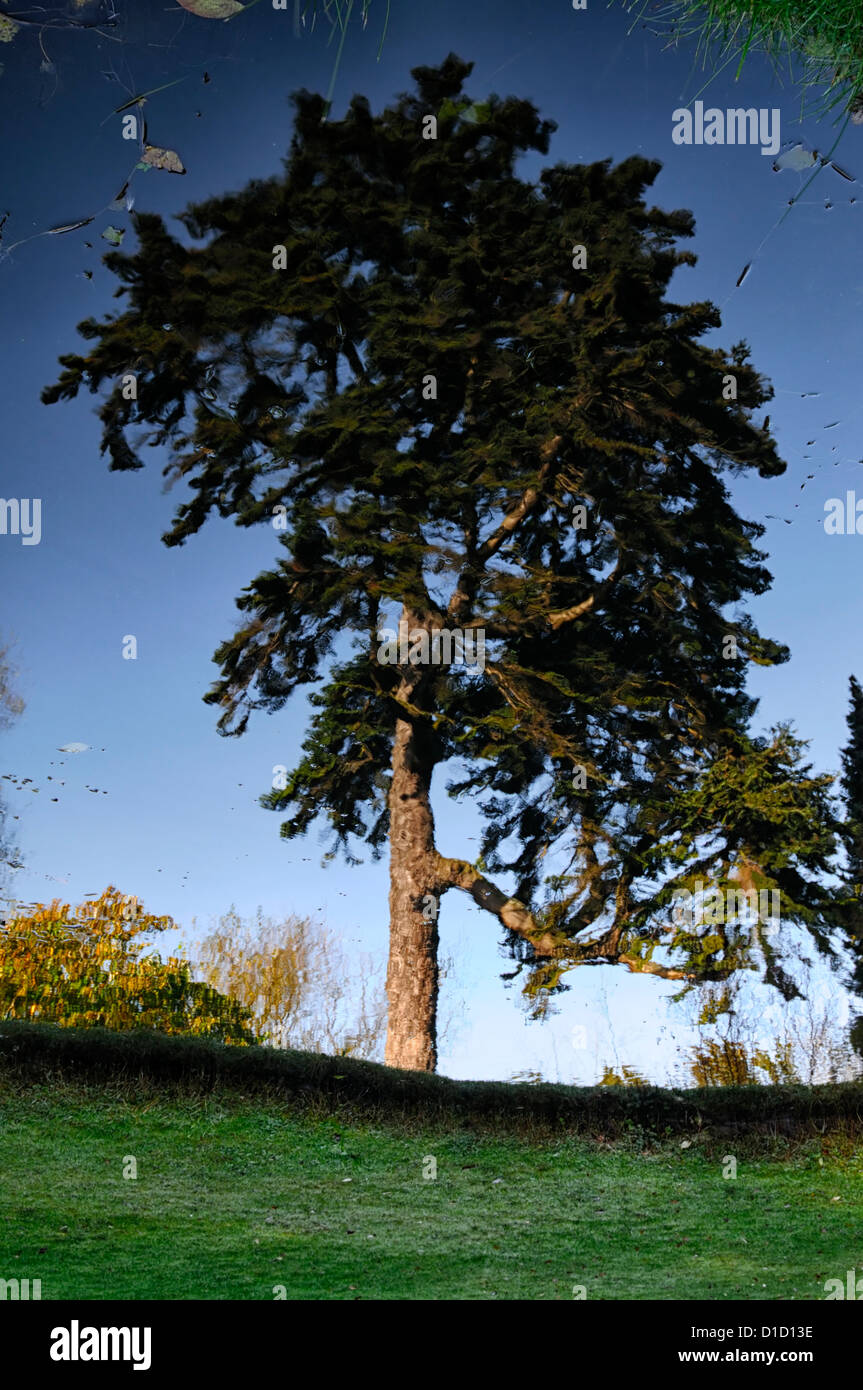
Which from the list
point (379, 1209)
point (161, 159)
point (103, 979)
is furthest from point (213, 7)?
point (103, 979)

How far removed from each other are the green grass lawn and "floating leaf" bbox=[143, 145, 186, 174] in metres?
5.99

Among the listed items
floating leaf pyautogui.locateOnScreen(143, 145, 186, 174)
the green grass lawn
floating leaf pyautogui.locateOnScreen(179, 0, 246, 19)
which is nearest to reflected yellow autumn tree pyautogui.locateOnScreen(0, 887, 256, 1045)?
the green grass lawn

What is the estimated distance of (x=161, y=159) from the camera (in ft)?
21.0

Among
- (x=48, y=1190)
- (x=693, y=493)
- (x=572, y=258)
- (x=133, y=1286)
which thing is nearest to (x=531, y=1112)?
(x=48, y=1190)

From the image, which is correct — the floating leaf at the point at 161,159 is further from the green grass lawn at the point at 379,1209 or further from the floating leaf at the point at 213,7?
the green grass lawn at the point at 379,1209

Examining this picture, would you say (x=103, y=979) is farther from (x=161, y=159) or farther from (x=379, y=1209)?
(x=161, y=159)

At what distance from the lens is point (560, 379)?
1168cm

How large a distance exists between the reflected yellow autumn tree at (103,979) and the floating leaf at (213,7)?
8.79 metres

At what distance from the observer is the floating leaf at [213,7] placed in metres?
3.81

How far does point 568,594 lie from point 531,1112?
5778 millimetres

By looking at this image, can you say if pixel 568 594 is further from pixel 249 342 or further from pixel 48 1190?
pixel 48 1190
